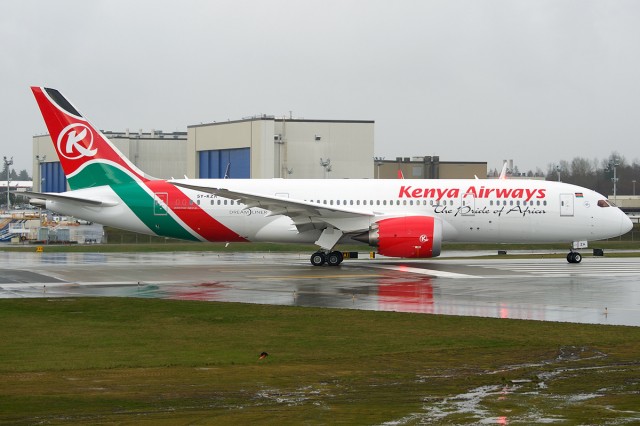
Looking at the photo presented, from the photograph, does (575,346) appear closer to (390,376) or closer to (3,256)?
(390,376)

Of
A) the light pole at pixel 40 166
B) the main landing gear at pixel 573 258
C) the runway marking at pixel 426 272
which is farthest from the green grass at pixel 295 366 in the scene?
the light pole at pixel 40 166

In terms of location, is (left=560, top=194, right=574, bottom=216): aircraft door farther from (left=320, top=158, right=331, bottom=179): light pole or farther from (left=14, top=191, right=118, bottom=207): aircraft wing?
(left=320, top=158, right=331, bottom=179): light pole

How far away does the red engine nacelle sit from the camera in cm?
3412

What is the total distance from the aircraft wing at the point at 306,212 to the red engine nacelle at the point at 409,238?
1.55 m

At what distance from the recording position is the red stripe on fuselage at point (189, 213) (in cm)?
3784

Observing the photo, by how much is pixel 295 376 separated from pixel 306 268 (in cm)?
2270

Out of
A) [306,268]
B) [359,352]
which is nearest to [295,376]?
[359,352]

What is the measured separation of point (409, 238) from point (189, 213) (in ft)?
33.1

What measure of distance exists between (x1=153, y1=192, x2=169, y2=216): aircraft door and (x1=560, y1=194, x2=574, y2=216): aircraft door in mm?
17349

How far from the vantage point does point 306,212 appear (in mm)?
35656

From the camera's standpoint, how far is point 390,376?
13.2 metres

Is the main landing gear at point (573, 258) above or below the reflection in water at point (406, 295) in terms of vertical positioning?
above

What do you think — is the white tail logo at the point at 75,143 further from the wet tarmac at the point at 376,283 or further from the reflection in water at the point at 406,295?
the reflection in water at the point at 406,295

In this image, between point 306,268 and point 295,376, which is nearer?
point 295,376
